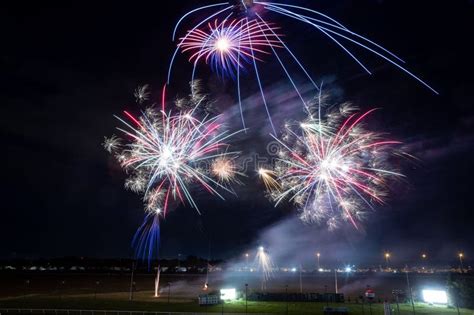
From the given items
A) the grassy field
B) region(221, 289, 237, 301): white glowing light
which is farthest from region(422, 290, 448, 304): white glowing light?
region(221, 289, 237, 301): white glowing light

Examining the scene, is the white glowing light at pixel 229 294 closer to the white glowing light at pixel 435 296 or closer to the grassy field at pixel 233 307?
the grassy field at pixel 233 307

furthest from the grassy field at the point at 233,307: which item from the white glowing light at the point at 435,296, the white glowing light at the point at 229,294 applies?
the white glowing light at the point at 229,294

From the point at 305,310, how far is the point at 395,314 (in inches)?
363

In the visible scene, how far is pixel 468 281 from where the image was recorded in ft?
141

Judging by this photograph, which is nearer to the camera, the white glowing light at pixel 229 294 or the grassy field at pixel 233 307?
the grassy field at pixel 233 307

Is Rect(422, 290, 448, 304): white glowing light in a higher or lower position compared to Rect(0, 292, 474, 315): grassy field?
higher

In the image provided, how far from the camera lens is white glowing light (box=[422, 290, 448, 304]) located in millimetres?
44406

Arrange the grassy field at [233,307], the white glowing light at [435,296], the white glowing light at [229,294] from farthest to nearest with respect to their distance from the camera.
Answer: the white glowing light at [229,294] < the white glowing light at [435,296] < the grassy field at [233,307]

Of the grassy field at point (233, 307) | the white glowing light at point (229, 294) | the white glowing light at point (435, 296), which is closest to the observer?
the grassy field at point (233, 307)

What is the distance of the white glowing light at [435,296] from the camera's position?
4441cm

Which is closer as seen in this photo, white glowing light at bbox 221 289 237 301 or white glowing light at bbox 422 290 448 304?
white glowing light at bbox 422 290 448 304

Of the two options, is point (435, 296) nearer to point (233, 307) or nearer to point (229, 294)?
point (233, 307)

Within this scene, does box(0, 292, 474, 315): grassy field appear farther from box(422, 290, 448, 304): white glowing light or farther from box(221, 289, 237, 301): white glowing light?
box(221, 289, 237, 301): white glowing light

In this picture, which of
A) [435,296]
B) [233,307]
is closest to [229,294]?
[233,307]
